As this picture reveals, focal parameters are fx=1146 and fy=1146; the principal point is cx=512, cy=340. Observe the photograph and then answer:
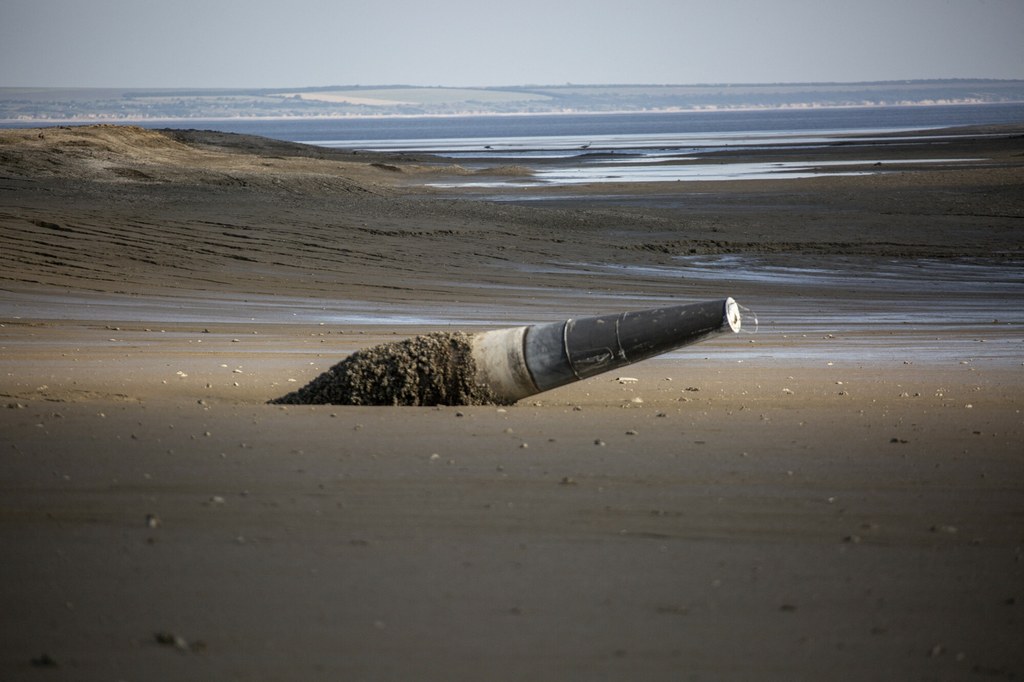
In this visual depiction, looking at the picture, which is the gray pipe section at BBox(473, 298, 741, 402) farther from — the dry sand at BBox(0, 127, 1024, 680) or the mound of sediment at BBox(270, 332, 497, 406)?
the dry sand at BBox(0, 127, 1024, 680)

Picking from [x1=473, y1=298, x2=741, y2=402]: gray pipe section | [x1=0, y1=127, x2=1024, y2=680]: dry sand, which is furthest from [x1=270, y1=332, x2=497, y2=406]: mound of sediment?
[x1=0, y1=127, x2=1024, y2=680]: dry sand

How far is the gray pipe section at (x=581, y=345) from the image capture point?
752 centimetres

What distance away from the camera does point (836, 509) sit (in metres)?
5.02

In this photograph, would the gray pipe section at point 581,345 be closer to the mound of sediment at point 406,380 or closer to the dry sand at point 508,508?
the mound of sediment at point 406,380

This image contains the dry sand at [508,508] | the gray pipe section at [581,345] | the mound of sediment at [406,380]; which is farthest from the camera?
the mound of sediment at [406,380]

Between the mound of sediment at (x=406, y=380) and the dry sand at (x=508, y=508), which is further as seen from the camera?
the mound of sediment at (x=406, y=380)

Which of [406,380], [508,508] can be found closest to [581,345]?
[406,380]

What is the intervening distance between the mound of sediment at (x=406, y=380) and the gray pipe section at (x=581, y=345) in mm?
110

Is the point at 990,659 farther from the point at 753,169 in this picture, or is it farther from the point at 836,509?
the point at 753,169

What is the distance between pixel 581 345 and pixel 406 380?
1.21 meters

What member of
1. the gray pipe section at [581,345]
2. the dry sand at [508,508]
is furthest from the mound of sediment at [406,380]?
the dry sand at [508,508]

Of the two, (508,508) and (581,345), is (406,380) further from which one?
(508,508)

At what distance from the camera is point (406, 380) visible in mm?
7762

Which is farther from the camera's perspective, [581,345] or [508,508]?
[581,345]
